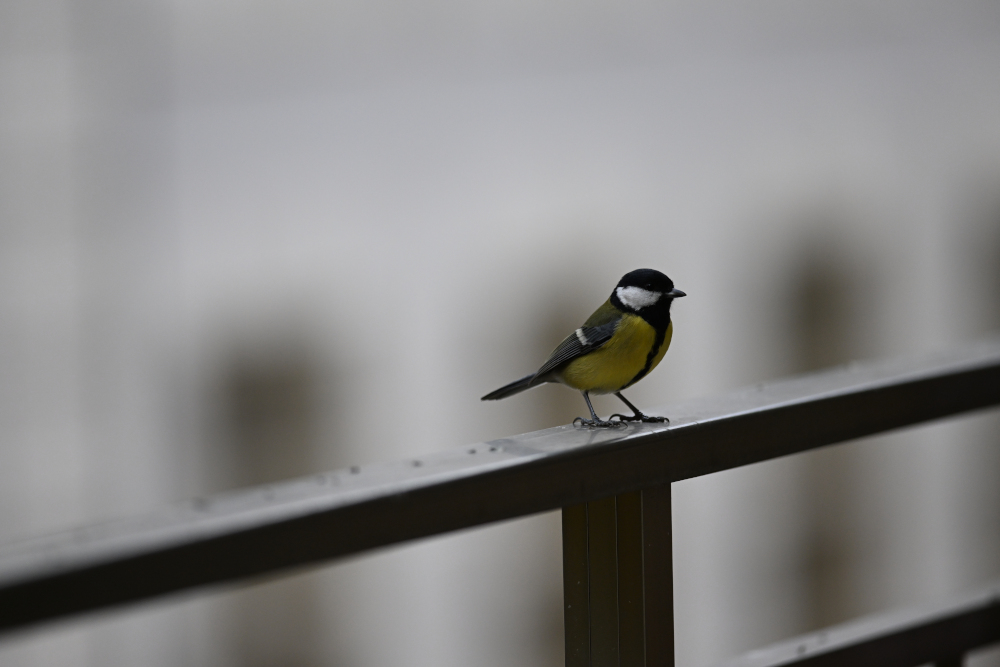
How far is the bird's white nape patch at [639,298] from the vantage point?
1.23 metres

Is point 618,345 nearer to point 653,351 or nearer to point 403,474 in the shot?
point 653,351

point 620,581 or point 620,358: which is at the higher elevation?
point 620,358

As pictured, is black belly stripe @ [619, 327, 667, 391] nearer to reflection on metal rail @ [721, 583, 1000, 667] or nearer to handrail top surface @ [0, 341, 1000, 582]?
handrail top surface @ [0, 341, 1000, 582]

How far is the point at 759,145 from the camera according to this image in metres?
3.92

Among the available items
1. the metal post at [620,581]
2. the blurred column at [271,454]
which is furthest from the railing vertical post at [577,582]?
the blurred column at [271,454]

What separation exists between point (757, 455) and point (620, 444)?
0.52 feet

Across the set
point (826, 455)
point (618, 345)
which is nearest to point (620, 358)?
point (618, 345)

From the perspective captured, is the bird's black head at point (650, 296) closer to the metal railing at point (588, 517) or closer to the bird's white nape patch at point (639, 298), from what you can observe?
the bird's white nape patch at point (639, 298)

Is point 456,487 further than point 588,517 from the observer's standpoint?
No

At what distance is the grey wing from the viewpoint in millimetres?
1208

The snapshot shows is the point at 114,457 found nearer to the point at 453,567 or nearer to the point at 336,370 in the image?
the point at 336,370

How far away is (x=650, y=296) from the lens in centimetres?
123

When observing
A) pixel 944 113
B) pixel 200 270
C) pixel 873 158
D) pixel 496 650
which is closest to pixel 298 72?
pixel 200 270

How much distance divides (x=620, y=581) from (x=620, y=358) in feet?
1.69
